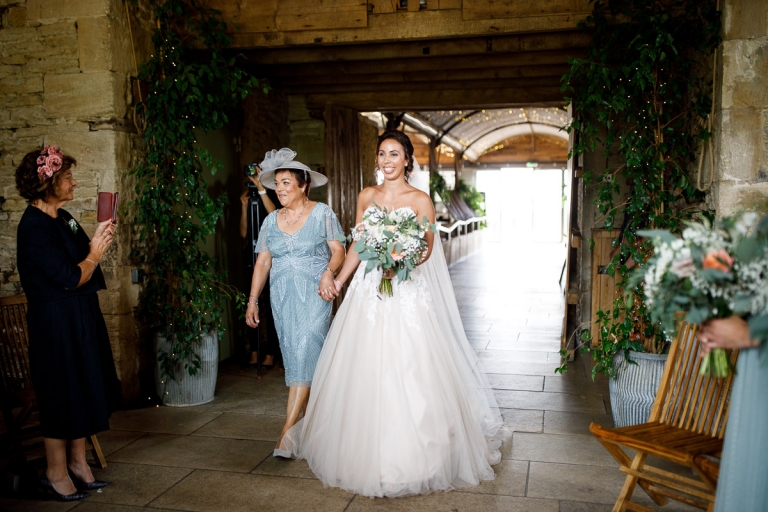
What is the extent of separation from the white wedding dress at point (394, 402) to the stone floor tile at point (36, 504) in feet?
3.88

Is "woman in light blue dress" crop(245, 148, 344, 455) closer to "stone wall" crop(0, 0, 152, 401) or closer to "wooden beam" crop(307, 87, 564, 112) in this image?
"stone wall" crop(0, 0, 152, 401)

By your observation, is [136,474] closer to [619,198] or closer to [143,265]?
[143,265]

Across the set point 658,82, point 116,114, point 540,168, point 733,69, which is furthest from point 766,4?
point 540,168

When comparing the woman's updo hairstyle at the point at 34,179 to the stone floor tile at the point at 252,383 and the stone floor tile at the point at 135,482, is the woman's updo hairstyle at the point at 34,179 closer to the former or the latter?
the stone floor tile at the point at 135,482

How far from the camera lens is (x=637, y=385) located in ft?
12.3

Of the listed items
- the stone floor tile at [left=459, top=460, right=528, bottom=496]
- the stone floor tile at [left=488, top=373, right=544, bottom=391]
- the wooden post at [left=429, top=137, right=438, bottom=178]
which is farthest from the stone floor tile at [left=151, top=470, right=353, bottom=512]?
the wooden post at [left=429, top=137, right=438, bottom=178]

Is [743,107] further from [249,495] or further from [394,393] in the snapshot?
[249,495]

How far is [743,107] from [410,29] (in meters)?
2.39

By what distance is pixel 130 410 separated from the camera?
453 centimetres

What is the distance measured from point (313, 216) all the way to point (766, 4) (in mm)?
2692

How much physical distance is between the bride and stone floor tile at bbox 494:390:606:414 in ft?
3.46

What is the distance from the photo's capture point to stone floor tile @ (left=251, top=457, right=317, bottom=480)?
3.38m

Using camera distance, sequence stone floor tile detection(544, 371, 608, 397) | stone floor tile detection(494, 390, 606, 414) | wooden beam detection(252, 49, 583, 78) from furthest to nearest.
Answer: wooden beam detection(252, 49, 583, 78)
stone floor tile detection(544, 371, 608, 397)
stone floor tile detection(494, 390, 606, 414)

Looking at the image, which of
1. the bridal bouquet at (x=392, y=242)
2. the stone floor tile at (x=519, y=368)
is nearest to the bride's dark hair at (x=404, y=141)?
the bridal bouquet at (x=392, y=242)
